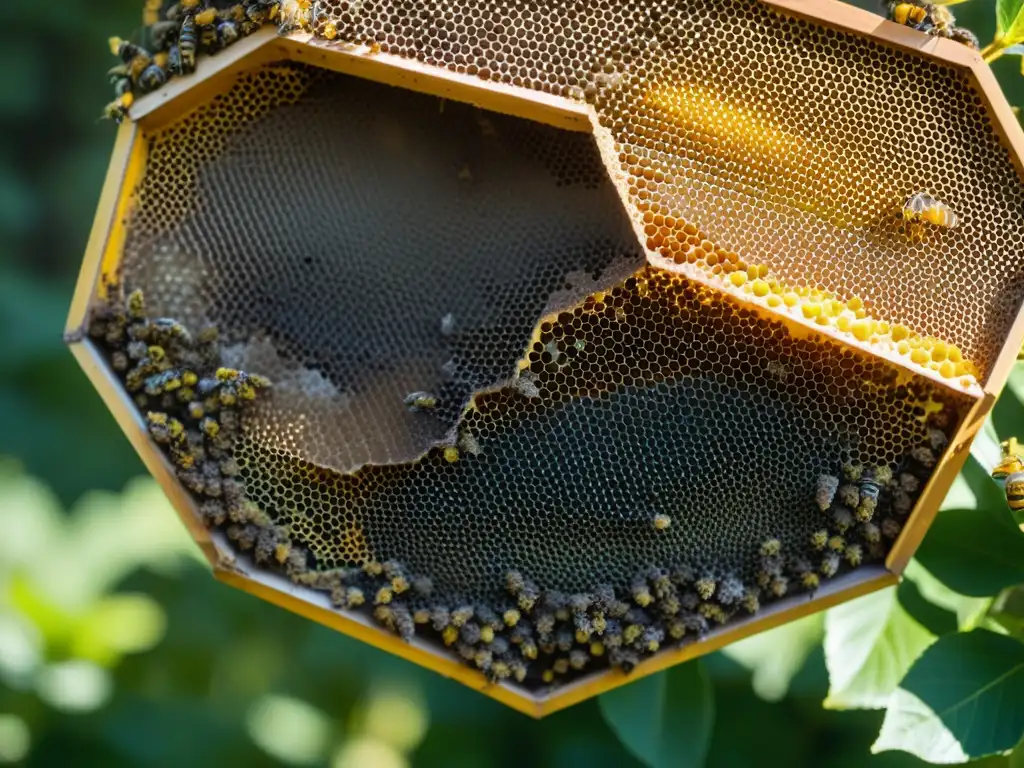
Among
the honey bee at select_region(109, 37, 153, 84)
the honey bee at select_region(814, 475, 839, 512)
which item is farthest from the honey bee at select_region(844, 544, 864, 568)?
the honey bee at select_region(109, 37, 153, 84)

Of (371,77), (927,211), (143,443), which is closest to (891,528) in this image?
(927,211)

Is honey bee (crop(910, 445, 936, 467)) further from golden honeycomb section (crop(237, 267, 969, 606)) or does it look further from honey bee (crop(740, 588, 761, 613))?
honey bee (crop(740, 588, 761, 613))

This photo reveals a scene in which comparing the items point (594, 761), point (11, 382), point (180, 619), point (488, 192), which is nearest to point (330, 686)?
point (180, 619)

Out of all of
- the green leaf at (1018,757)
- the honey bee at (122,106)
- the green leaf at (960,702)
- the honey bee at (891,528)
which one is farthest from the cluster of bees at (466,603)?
the green leaf at (1018,757)

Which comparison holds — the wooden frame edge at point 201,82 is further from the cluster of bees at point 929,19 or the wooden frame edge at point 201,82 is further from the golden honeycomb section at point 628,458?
the cluster of bees at point 929,19

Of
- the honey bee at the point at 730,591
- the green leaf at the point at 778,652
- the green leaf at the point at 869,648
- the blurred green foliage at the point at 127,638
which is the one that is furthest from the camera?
the blurred green foliage at the point at 127,638

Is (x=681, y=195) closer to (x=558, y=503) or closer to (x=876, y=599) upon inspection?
(x=558, y=503)

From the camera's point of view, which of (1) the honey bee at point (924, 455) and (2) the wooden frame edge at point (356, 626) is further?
(2) the wooden frame edge at point (356, 626)
